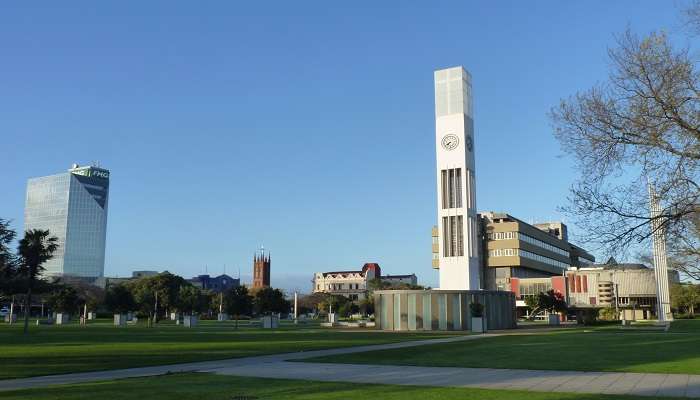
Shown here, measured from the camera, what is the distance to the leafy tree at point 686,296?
117m

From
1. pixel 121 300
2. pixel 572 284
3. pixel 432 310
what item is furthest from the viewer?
pixel 572 284

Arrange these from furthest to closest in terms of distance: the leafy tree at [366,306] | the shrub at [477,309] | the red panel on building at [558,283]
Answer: the red panel on building at [558,283] < the leafy tree at [366,306] < the shrub at [477,309]

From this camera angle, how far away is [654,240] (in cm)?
1806

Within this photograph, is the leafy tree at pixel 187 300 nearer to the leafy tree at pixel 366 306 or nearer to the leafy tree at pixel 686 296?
the leafy tree at pixel 366 306

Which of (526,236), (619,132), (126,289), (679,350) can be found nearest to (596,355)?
(679,350)

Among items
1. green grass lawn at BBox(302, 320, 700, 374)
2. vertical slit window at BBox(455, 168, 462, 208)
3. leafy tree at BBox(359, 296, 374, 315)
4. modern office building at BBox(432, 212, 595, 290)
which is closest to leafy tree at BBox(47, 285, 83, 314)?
leafy tree at BBox(359, 296, 374, 315)

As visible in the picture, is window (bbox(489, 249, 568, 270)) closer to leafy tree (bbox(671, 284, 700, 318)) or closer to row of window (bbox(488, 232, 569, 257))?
row of window (bbox(488, 232, 569, 257))

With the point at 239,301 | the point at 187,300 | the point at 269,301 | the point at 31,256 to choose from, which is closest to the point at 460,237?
the point at 187,300

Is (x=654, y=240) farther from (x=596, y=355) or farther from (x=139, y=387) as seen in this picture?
(x=139, y=387)

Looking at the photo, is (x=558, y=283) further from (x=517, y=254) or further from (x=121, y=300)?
(x=121, y=300)

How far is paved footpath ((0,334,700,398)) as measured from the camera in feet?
53.9

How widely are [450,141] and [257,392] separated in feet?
203

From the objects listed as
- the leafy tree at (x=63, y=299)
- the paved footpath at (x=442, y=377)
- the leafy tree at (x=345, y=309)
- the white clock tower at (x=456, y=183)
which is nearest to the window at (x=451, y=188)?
the white clock tower at (x=456, y=183)

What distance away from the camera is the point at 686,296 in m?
120
